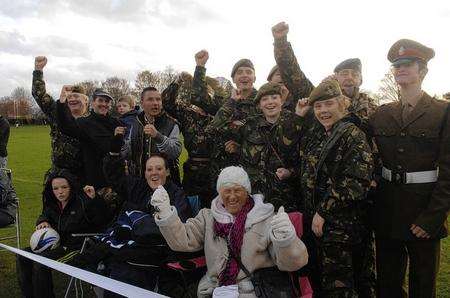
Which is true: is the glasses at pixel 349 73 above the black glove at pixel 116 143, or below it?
above

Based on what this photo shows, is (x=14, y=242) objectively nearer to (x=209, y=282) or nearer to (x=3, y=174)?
(x=3, y=174)

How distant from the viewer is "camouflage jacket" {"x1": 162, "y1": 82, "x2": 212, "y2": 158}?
595 cm

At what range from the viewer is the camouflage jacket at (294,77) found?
4539 mm

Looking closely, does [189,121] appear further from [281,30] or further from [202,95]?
[281,30]

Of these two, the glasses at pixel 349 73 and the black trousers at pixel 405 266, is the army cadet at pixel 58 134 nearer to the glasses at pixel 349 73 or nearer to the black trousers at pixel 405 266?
the glasses at pixel 349 73

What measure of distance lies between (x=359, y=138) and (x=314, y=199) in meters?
0.67

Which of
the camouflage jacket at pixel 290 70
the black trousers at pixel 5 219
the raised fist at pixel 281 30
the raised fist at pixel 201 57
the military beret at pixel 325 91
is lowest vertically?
the black trousers at pixel 5 219

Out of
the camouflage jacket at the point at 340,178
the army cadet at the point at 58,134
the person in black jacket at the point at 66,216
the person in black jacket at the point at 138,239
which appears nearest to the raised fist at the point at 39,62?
the army cadet at the point at 58,134

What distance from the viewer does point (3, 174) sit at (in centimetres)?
612

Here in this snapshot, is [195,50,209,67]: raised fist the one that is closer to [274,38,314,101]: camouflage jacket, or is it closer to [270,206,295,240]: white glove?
[274,38,314,101]: camouflage jacket

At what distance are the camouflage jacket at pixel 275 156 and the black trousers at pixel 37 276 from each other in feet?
7.35

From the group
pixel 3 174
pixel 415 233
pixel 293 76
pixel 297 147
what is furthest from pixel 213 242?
pixel 3 174

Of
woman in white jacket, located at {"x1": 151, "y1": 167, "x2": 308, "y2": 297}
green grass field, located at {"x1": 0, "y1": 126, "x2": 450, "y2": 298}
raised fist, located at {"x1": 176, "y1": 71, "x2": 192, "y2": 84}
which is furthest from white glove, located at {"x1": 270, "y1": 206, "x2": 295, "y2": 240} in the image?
raised fist, located at {"x1": 176, "y1": 71, "x2": 192, "y2": 84}

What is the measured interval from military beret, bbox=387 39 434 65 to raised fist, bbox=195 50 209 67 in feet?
8.70
